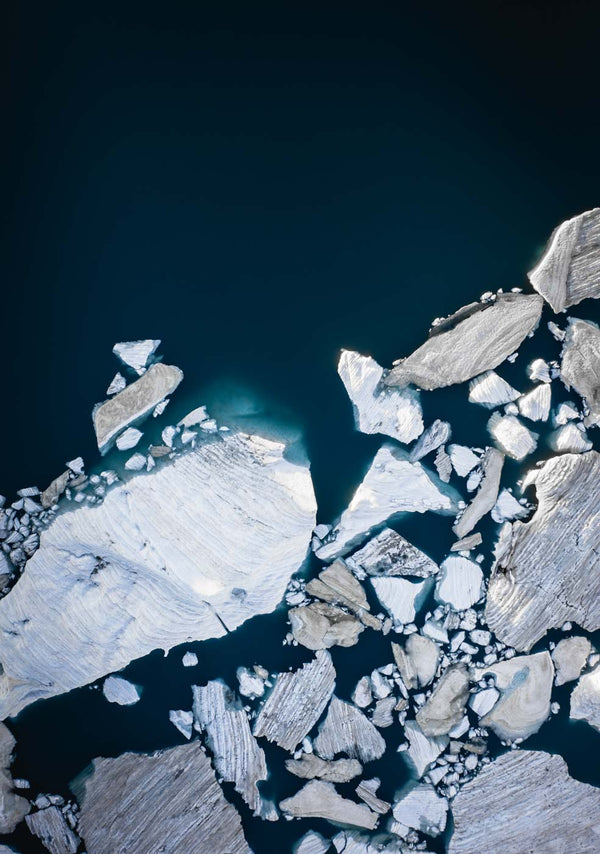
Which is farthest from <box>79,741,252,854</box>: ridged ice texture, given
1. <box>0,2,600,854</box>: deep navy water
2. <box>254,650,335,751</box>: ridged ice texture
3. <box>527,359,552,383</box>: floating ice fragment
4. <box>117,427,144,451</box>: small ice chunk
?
<box>527,359,552,383</box>: floating ice fragment

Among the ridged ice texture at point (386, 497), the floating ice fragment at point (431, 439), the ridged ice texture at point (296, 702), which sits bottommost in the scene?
the ridged ice texture at point (296, 702)

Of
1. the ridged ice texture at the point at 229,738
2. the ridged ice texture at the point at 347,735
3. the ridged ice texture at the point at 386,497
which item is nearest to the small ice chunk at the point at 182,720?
the ridged ice texture at the point at 229,738

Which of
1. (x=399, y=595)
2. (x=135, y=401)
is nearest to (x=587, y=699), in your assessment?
(x=399, y=595)

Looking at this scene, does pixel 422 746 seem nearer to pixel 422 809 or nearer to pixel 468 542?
pixel 422 809

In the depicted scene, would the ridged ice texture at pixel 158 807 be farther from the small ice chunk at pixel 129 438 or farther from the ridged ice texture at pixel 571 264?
the ridged ice texture at pixel 571 264

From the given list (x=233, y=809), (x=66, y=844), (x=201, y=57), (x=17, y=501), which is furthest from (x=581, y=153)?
(x=66, y=844)

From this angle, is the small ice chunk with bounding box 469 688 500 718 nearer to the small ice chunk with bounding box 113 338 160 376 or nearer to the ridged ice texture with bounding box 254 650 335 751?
the ridged ice texture with bounding box 254 650 335 751
